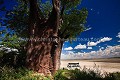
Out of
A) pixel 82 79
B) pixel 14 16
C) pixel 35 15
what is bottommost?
pixel 82 79

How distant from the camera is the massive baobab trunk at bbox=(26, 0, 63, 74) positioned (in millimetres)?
14586

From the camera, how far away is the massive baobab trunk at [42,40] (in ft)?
47.9

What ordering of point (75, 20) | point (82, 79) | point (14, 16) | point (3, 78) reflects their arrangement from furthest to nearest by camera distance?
point (75, 20)
point (14, 16)
point (82, 79)
point (3, 78)

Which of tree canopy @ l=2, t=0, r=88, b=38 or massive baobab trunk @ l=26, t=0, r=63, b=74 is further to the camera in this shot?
tree canopy @ l=2, t=0, r=88, b=38

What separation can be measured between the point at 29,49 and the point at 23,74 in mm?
2436

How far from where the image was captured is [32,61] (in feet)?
47.9

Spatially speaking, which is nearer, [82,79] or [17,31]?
[82,79]

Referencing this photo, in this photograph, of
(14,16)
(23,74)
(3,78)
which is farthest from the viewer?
(14,16)

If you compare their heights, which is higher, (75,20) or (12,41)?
(75,20)

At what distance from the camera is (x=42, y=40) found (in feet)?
48.7

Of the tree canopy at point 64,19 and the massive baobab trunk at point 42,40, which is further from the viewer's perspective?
the tree canopy at point 64,19

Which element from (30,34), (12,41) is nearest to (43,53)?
(30,34)

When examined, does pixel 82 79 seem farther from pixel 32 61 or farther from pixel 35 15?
pixel 35 15

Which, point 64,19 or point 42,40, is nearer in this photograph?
point 42,40
